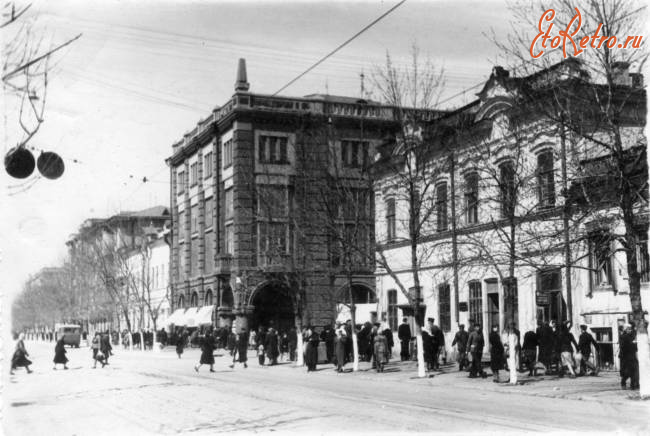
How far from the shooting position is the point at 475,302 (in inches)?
1221

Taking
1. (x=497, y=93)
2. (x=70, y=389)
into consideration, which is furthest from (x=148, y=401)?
(x=497, y=93)

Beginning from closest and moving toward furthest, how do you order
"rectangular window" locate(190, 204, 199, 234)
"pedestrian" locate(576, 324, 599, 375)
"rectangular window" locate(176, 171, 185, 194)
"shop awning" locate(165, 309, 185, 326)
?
"pedestrian" locate(576, 324, 599, 375) < "shop awning" locate(165, 309, 185, 326) < "rectangular window" locate(190, 204, 199, 234) < "rectangular window" locate(176, 171, 185, 194)

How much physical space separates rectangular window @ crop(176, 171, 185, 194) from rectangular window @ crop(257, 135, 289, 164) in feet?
43.2

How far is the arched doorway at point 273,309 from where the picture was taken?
174ft

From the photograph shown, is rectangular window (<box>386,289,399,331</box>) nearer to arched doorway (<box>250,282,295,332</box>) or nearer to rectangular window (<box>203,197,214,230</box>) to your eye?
arched doorway (<box>250,282,295,332</box>)

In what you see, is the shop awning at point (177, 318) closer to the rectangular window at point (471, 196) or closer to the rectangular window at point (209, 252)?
the rectangular window at point (209, 252)

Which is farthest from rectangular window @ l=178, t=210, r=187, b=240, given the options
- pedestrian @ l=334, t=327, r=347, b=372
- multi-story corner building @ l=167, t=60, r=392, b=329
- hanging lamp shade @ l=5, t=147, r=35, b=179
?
hanging lamp shade @ l=5, t=147, r=35, b=179

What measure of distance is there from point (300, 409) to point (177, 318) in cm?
4494

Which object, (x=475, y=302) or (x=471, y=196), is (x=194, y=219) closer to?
(x=475, y=302)

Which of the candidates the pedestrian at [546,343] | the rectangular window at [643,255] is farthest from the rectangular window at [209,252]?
the rectangular window at [643,255]

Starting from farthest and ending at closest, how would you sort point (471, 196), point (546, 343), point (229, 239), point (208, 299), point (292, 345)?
point (208, 299) → point (229, 239) → point (292, 345) → point (471, 196) → point (546, 343)

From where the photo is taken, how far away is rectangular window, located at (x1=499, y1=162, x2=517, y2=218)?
22.4 meters

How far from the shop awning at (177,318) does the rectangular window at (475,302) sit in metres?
30.9

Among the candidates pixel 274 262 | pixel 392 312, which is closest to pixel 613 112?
pixel 392 312
